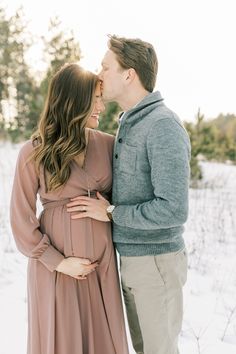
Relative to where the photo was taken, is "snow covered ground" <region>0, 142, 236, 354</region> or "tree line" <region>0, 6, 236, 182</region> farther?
"tree line" <region>0, 6, 236, 182</region>

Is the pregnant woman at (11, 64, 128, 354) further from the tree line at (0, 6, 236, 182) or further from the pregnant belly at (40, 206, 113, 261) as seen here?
the tree line at (0, 6, 236, 182)

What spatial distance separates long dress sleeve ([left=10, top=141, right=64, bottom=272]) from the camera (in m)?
2.16

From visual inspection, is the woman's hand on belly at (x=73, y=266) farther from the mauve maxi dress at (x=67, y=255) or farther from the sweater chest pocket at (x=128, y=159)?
the sweater chest pocket at (x=128, y=159)

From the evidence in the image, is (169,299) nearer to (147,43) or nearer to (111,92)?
(111,92)

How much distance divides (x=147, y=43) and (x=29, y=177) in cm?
80

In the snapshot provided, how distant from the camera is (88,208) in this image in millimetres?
2168

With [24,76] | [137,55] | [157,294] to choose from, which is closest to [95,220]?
[157,294]

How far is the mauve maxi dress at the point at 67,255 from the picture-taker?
2.19 m

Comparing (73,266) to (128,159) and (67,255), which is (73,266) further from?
(128,159)

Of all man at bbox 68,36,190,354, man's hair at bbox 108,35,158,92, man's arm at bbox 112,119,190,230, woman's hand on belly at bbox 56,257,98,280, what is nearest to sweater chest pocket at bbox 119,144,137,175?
man at bbox 68,36,190,354

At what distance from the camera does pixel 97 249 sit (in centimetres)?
225

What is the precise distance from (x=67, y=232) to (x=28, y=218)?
186 mm

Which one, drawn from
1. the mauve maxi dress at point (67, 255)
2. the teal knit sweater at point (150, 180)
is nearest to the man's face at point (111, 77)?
the teal knit sweater at point (150, 180)

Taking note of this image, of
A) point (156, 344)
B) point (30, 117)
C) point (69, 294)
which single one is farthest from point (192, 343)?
point (30, 117)
